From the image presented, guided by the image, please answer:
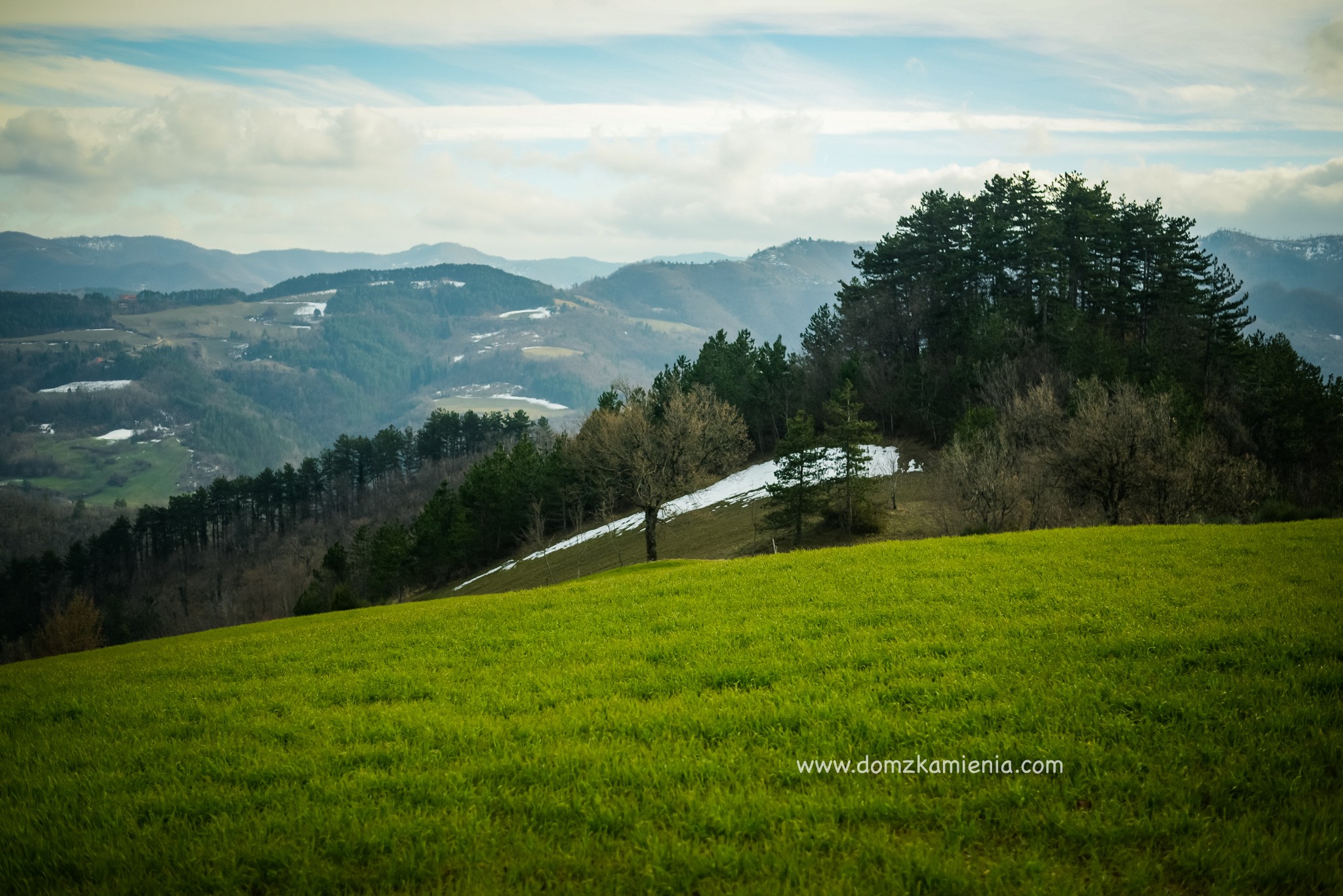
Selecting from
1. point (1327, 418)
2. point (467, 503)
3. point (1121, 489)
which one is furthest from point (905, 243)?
point (467, 503)

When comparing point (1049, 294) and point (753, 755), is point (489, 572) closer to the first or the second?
point (1049, 294)

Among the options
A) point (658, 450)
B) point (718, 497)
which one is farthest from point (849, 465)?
point (718, 497)

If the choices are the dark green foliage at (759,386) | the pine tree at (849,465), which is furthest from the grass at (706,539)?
the dark green foliage at (759,386)

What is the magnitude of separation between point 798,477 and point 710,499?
30.7 metres

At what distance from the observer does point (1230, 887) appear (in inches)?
217

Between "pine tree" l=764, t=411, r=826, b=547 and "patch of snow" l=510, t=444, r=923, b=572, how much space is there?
19595mm

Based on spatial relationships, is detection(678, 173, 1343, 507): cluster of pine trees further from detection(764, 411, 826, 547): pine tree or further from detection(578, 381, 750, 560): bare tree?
detection(578, 381, 750, 560): bare tree

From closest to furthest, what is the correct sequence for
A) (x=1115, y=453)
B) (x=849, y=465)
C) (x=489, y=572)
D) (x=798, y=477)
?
(x=1115, y=453) < (x=849, y=465) < (x=798, y=477) < (x=489, y=572)

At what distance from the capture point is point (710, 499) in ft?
300

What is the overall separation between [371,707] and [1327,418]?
80.3 metres

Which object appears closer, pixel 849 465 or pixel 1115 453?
pixel 1115 453

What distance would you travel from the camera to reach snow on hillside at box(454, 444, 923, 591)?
84.9m

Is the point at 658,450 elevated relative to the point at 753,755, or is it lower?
elevated

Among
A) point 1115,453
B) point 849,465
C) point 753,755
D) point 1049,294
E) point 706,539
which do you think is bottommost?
point 706,539
